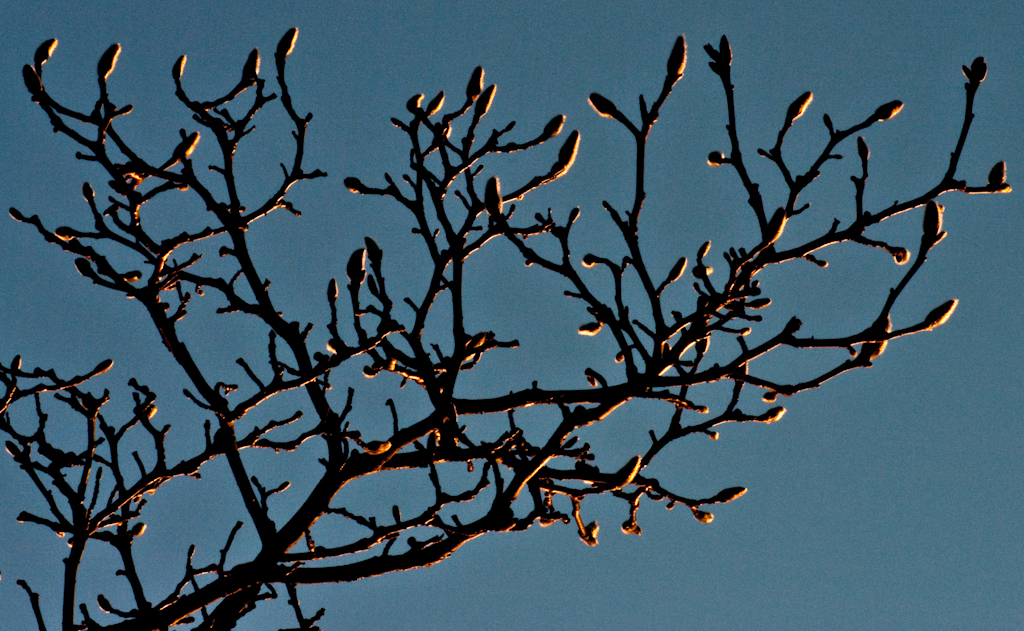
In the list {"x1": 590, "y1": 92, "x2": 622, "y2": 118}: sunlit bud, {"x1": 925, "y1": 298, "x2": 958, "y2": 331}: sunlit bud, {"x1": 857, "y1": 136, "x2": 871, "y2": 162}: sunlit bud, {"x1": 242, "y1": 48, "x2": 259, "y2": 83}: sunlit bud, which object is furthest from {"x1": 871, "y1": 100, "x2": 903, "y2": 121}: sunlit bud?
{"x1": 242, "y1": 48, "x2": 259, "y2": 83}: sunlit bud

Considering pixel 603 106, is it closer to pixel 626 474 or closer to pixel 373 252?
pixel 373 252

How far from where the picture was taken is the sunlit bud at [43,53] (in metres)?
4.03

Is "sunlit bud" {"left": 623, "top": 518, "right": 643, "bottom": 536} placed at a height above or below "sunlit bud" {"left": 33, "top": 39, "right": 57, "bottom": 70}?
below

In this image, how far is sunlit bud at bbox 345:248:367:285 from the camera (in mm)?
3281

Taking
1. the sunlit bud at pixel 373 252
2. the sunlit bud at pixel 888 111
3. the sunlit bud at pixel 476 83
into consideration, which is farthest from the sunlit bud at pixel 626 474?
the sunlit bud at pixel 476 83

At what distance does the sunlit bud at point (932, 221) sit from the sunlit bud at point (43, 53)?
13.4 ft

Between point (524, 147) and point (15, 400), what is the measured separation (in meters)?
3.12

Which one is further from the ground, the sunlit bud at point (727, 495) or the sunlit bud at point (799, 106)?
the sunlit bud at point (799, 106)

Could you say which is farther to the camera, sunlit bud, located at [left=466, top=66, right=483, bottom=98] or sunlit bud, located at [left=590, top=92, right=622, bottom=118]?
sunlit bud, located at [left=466, top=66, right=483, bottom=98]

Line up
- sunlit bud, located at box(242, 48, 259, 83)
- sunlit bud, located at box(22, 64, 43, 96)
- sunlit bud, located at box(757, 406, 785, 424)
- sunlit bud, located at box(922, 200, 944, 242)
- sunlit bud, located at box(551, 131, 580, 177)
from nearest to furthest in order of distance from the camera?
sunlit bud, located at box(922, 200, 944, 242)
sunlit bud, located at box(551, 131, 580, 177)
sunlit bud, located at box(757, 406, 785, 424)
sunlit bud, located at box(22, 64, 43, 96)
sunlit bud, located at box(242, 48, 259, 83)

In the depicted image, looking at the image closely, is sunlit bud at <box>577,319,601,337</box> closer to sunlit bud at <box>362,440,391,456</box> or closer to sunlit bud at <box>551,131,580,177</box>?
sunlit bud at <box>551,131,580,177</box>

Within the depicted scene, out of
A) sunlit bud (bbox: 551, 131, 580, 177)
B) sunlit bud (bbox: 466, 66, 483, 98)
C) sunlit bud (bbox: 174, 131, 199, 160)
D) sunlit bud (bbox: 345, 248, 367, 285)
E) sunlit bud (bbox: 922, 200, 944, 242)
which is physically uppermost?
sunlit bud (bbox: 174, 131, 199, 160)

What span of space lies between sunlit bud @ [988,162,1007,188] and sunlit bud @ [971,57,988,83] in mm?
370

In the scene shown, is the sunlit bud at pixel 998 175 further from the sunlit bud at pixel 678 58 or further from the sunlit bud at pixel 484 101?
the sunlit bud at pixel 484 101
